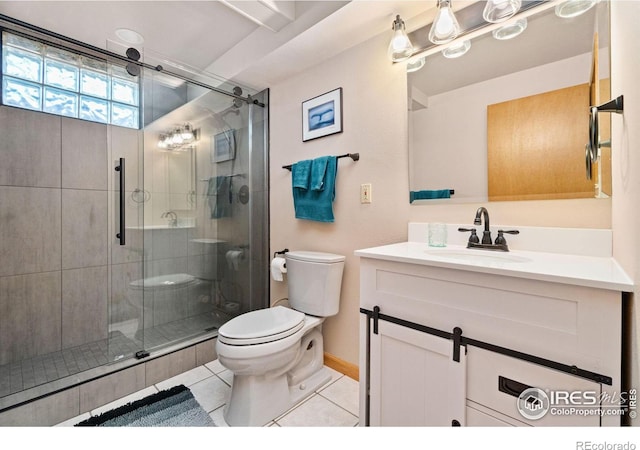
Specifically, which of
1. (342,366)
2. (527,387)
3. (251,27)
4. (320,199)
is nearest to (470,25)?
(320,199)

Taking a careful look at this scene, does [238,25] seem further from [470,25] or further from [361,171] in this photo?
[470,25]

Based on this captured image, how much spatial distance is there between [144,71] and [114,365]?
1.79m

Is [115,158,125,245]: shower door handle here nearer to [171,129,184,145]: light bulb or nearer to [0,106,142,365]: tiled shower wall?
[0,106,142,365]: tiled shower wall

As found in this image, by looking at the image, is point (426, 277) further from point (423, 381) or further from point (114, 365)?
point (114, 365)

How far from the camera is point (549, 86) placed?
3.75 ft

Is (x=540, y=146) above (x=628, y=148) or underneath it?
above

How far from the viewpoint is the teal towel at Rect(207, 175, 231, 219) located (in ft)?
6.99

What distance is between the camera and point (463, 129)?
54.1 inches

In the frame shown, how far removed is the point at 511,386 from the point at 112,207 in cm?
220

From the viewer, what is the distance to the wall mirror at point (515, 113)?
1.08 meters

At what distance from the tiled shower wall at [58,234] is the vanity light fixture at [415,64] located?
1729mm

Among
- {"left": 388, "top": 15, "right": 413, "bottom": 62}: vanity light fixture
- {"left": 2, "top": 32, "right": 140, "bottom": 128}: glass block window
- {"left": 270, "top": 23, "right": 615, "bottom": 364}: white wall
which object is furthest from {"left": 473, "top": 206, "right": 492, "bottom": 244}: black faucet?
{"left": 2, "top": 32, "right": 140, "bottom": 128}: glass block window

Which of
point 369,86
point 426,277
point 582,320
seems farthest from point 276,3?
point 582,320

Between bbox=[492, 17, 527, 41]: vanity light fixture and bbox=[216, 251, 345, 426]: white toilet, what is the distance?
4.39 feet
